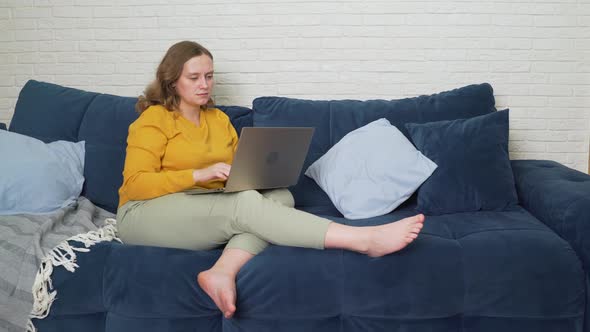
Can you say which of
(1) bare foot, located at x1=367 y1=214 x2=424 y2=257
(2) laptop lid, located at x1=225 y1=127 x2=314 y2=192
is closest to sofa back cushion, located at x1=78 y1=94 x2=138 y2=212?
(2) laptop lid, located at x1=225 y1=127 x2=314 y2=192

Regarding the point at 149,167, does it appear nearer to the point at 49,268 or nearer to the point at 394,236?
the point at 49,268

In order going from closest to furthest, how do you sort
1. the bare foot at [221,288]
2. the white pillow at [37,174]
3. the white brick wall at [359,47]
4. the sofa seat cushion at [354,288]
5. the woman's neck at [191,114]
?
the bare foot at [221,288]
the sofa seat cushion at [354,288]
the white pillow at [37,174]
the woman's neck at [191,114]
the white brick wall at [359,47]

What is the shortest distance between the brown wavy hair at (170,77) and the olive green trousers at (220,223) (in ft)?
1.40

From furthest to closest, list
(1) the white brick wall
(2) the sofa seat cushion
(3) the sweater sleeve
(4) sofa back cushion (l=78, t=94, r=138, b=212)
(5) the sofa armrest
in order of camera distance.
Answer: (1) the white brick wall < (4) sofa back cushion (l=78, t=94, r=138, b=212) < (3) the sweater sleeve < (5) the sofa armrest < (2) the sofa seat cushion

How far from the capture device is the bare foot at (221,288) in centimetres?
168

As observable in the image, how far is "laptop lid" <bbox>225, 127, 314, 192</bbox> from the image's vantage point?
1846 mm

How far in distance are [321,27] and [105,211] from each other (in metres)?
1.31

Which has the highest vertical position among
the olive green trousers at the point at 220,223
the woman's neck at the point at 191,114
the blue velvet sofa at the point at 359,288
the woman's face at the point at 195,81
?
the woman's face at the point at 195,81

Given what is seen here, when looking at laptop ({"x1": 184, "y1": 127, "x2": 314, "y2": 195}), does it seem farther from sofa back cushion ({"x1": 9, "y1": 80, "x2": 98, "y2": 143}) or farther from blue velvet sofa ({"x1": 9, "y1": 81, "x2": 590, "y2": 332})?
sofa back cushion ({"x1": 9, "y1": 80, "x2": 98, "y2": 143})

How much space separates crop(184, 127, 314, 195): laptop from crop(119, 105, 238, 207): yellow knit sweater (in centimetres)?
10

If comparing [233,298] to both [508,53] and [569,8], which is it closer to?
[508,53]

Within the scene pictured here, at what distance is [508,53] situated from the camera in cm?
284

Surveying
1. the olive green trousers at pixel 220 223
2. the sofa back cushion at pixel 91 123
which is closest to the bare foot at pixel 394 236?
the olive green trousers at pixel 220 223

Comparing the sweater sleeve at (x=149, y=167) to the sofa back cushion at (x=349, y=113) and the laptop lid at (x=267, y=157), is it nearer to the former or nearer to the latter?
the laptop lid at (x=267, y=157)
